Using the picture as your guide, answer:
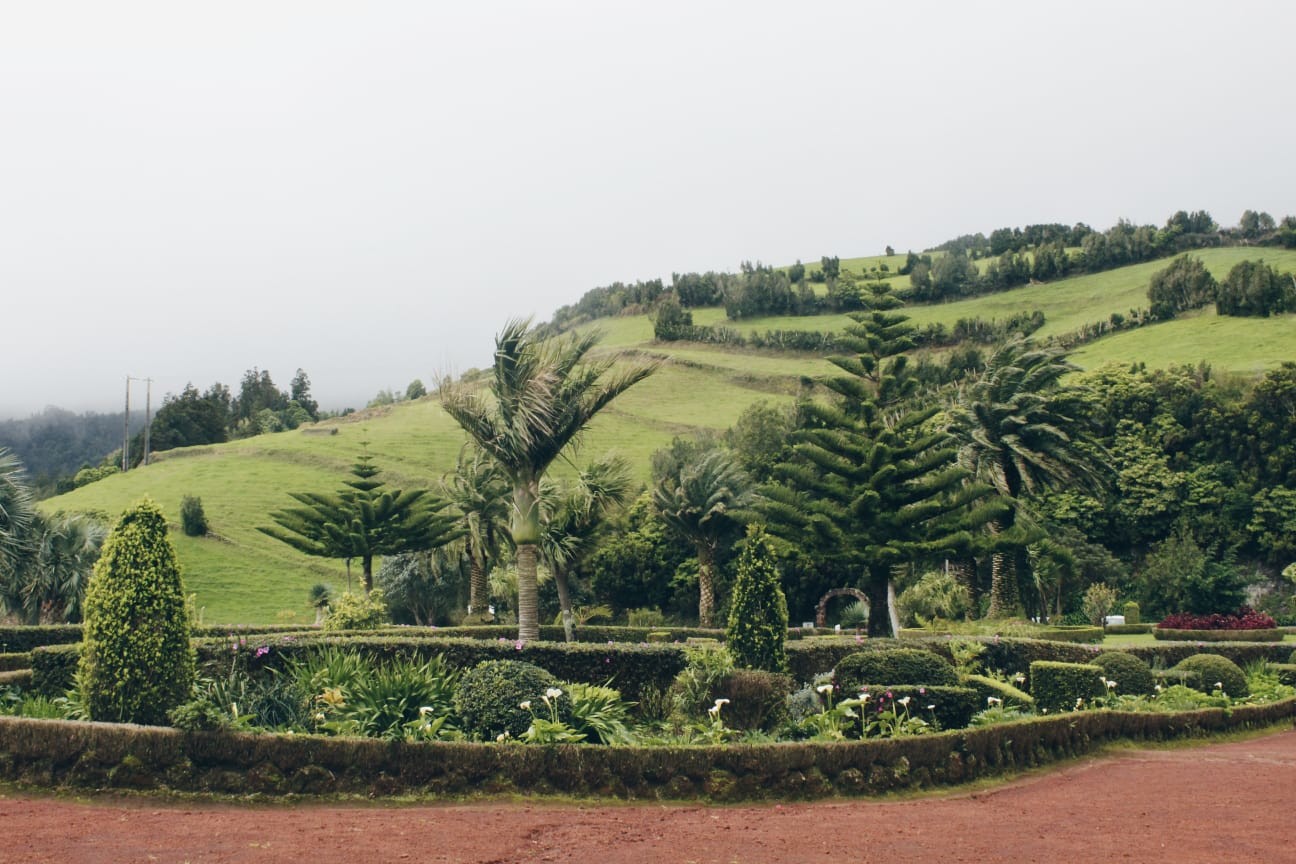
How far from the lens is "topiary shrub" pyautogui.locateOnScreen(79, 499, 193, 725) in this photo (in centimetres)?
919

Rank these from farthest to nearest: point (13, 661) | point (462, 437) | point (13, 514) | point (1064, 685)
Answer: point (462, 437) → point (13, 514) → point (13, 661) → point (1064, 685)

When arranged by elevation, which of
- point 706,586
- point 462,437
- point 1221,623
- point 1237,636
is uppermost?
point 462,437

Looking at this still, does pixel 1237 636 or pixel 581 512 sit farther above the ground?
pixel 581 512

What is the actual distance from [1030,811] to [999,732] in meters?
1.62

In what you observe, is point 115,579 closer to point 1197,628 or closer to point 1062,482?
point 1062,482

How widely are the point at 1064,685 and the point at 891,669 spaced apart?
2.44 metres

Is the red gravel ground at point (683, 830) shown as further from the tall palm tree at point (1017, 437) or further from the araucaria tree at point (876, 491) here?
the tall palm tree at point (1017, 437)

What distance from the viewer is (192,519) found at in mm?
47031

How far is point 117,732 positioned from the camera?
8.23 meters

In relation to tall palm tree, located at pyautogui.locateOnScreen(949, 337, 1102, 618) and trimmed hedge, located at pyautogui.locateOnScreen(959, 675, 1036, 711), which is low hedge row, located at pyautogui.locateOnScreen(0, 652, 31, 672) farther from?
tall palm tree, located at pyautogui.locateOnScreen(949, 337, 1102, 618)

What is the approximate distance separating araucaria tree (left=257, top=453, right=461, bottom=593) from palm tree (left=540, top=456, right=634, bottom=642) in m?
5.25

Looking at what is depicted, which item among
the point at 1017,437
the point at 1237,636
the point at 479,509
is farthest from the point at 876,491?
the point at 479,509

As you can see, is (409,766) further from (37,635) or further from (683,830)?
(37,635)

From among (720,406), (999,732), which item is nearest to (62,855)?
(999,732)
